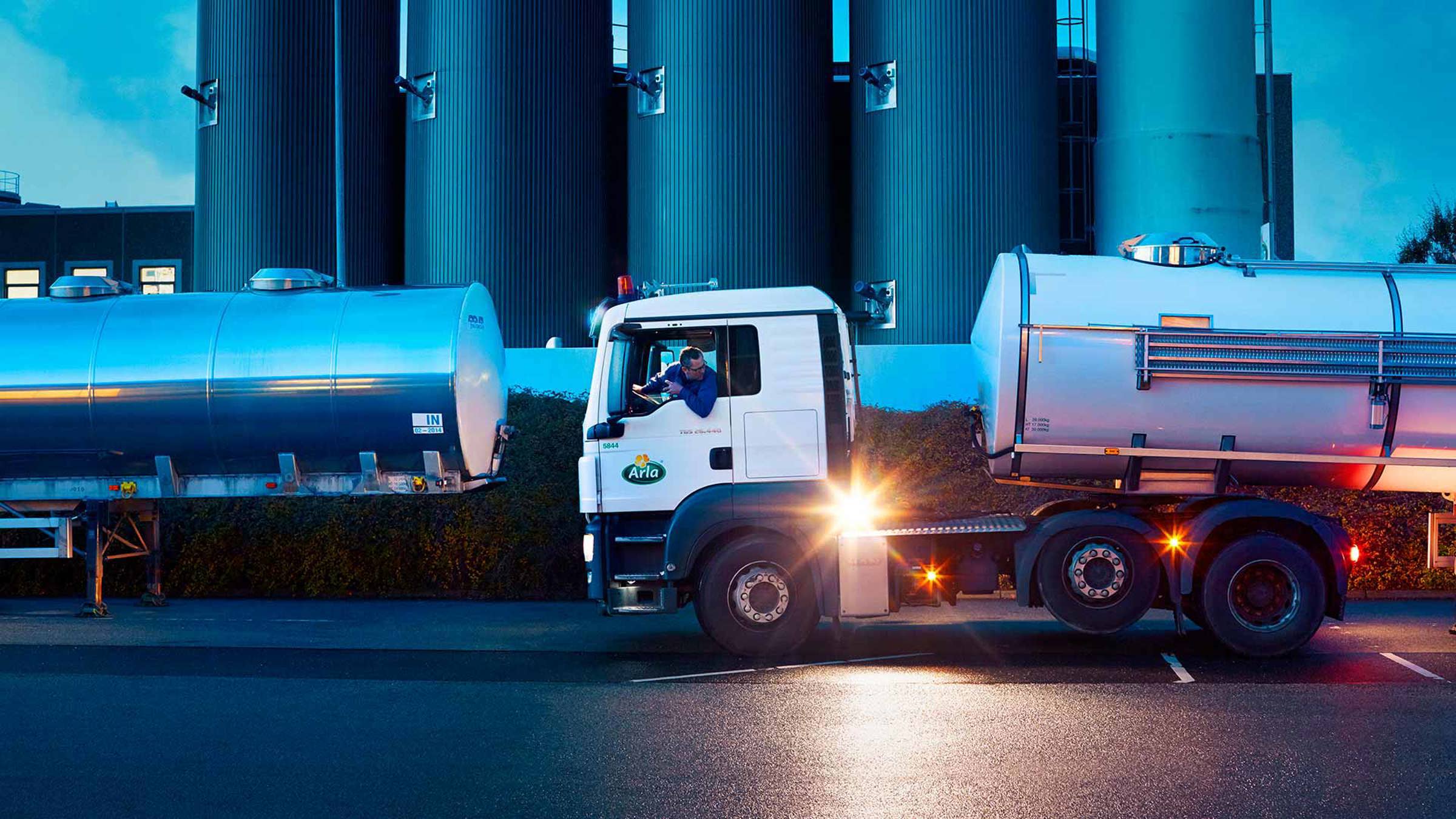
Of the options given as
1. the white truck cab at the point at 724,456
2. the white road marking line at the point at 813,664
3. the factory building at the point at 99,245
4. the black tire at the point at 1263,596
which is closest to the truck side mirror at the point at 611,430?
the white truck cab at the point at 724,456

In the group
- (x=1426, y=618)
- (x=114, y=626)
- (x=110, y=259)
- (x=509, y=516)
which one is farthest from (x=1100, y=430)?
(x=110, y=259)

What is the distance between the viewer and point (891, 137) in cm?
2825

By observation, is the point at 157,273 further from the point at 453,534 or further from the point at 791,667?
the point at 791,667

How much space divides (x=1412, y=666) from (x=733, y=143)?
1998 cm

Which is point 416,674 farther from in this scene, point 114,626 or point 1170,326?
point 1170,326

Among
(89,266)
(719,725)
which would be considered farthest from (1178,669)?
(89,266)

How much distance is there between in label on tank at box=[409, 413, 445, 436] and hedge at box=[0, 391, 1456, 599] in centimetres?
316

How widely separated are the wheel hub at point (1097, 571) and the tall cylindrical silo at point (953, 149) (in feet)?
54.4

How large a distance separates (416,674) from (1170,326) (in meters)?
6.85

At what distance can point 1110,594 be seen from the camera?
1134 centimetres

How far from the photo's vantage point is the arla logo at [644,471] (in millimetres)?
11562

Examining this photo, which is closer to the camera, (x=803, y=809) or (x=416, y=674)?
(x=803, y=809)

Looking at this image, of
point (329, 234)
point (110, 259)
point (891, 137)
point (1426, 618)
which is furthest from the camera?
point (110, 259)

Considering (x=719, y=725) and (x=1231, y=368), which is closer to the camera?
(x=719, y=725)
